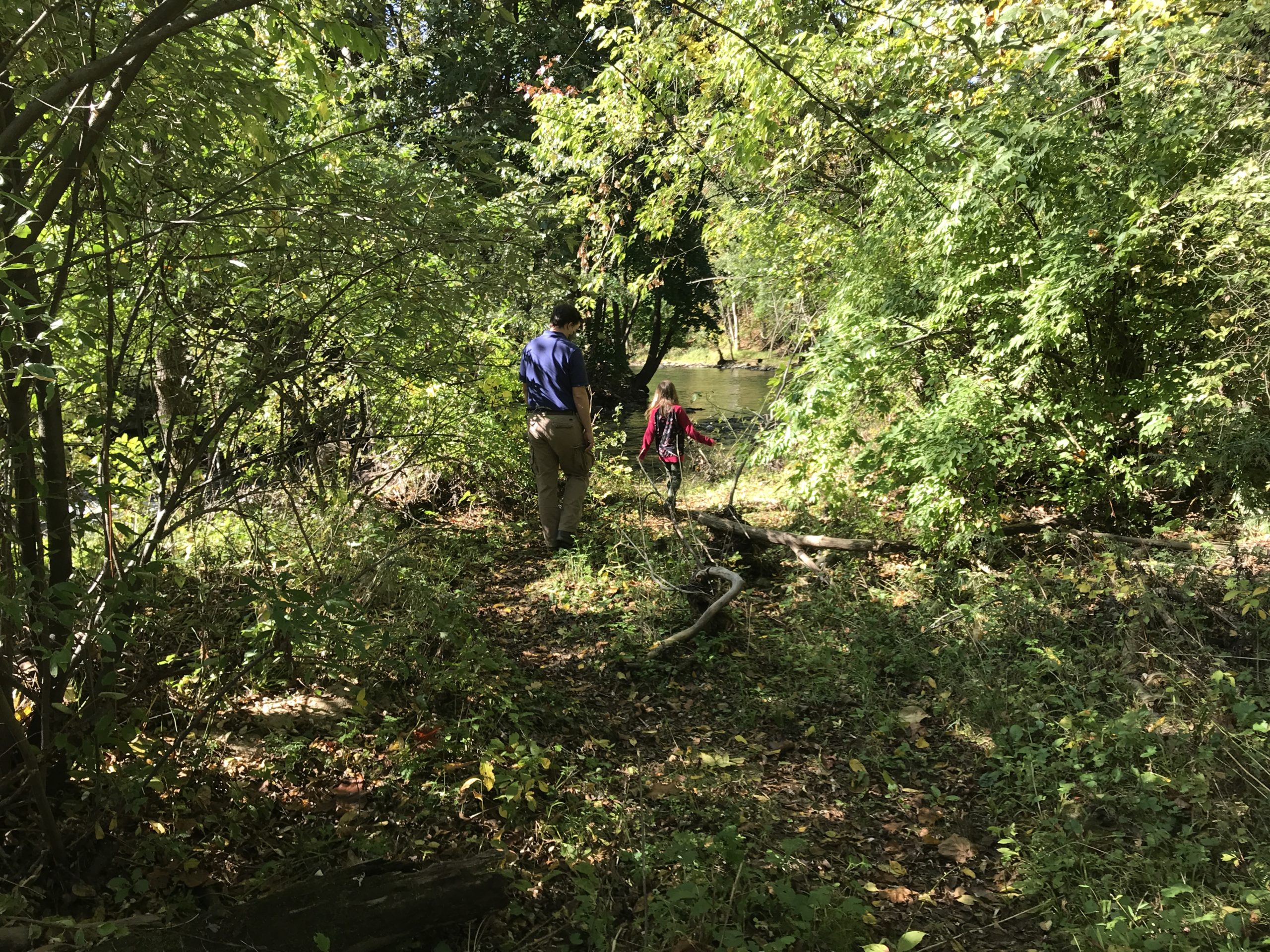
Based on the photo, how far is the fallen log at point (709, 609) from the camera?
5090mm

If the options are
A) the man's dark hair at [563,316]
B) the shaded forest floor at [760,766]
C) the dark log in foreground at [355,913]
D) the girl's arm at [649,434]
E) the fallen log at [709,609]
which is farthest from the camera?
the girl's arm at [649,434]

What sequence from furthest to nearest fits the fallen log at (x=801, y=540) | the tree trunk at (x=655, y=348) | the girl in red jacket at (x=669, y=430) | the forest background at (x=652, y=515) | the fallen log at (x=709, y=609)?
the tree trunk at (x=655, y=348)
the girl in red jacket at (x=669, y=430)
the fallen log at (x=801, y=540)
the fallen log at (x=709, y=609)
the forest background at (x=652, y=515)

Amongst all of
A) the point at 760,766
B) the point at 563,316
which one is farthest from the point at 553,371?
the point at 760,766

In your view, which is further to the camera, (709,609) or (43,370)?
(709,609)

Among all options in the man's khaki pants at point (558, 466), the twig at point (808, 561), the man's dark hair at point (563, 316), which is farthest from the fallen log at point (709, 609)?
the man's dark hair at point (563, 316)

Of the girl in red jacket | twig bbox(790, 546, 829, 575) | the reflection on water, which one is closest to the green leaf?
twig bbox(790, 546, 829, 575)

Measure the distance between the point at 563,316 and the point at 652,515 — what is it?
282cm

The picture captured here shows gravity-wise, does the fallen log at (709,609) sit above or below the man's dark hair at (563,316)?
below

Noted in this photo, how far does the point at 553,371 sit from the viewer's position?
600 centimetres

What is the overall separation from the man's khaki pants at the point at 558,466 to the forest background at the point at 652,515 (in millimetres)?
398

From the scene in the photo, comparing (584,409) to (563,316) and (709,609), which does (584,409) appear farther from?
(709,609)

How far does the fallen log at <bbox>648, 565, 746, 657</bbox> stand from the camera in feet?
16.7

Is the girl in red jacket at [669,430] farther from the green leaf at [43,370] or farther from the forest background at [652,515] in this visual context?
A: the green leaf at [43,370]

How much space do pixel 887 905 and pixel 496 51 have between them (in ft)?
44.4
